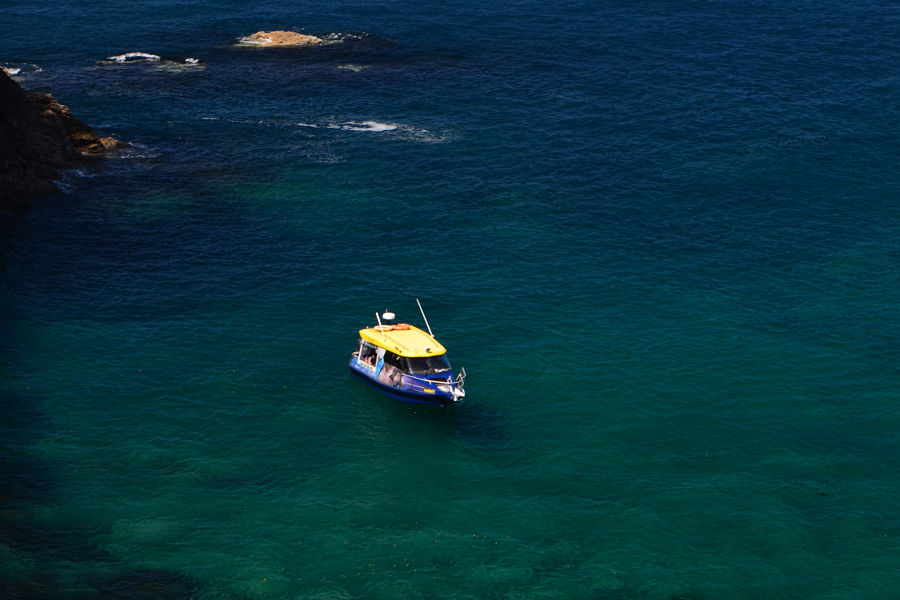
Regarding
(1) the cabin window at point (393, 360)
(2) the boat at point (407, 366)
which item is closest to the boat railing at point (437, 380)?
(2) the boat at point (407, 366)

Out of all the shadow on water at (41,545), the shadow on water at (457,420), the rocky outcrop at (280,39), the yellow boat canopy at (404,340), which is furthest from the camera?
the rocky outcrop at (280,39)

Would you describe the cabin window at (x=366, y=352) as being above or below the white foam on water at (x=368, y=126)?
below

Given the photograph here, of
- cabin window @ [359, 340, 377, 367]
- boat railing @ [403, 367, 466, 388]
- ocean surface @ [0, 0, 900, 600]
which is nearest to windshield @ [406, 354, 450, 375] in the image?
boat railing @ [403, 367, 466, 388]

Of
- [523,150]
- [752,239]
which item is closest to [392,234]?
[523,150]

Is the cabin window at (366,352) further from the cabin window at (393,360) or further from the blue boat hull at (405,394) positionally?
the cabin window at (393,360)

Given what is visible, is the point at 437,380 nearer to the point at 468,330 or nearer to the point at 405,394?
the point at 405,394

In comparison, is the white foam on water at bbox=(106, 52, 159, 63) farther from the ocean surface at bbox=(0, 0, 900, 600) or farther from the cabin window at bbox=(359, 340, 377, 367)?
the cabin window at bbox=(359, 340, 377, 367)

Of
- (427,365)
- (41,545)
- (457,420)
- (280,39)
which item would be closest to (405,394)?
(427,365)
